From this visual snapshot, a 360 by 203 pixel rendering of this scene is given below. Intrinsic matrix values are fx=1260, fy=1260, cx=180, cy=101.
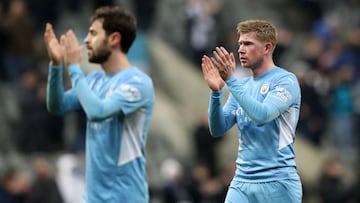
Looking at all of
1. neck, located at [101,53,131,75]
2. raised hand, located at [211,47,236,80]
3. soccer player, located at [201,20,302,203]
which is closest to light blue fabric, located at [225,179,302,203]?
soccer player, located at [201,20,302,203]

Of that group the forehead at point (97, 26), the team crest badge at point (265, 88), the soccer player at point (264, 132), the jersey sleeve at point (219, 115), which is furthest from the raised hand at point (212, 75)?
the forehead at point (97, 26)

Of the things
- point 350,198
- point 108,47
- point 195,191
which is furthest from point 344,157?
point 108,47

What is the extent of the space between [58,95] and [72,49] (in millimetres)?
644

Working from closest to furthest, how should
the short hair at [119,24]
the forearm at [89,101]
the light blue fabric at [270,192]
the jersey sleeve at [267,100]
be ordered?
the jersey sleeve at [267,100] < the light blue fabric at [270,192] < the forearm at [89,101] < the short hair at [119,24]

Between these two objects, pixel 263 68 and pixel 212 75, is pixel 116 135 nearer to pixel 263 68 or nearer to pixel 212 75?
pixel 212 75

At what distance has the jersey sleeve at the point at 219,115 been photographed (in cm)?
1175

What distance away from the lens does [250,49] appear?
1171 centimetres

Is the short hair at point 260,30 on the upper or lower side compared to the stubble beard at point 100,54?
upper

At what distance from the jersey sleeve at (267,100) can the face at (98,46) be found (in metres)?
1.74

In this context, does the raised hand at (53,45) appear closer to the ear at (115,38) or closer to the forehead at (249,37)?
the ear at (115,38)

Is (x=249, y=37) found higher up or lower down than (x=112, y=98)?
higher up

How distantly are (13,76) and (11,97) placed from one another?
24.3 inches

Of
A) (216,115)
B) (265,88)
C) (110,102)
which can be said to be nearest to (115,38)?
(110,102)

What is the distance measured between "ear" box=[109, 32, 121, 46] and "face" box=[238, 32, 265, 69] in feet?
5.17
